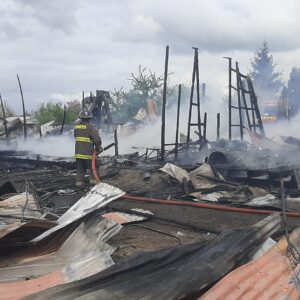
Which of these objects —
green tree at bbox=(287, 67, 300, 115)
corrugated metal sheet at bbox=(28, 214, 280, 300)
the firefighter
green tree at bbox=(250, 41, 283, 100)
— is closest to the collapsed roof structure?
corrugated metal sheet at bbox=(28, 214, 280, 300)

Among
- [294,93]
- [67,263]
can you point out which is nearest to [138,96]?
[294,93]

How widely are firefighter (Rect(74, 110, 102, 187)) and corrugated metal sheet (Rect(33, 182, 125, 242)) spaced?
4785 millimetres

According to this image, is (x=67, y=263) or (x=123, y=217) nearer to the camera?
(x=67, y=263)

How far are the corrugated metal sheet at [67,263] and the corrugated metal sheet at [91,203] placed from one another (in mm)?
108

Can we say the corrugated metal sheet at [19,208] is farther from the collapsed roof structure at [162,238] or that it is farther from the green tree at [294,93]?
the green tree at [294,93]

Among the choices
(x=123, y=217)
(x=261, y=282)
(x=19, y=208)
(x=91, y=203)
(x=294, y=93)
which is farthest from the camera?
(x=294, y=93)

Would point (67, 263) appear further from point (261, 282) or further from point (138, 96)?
point (138, 96)

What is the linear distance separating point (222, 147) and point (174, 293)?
385 inches

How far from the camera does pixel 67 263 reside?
4.34 m

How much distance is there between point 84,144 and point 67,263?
625 cm

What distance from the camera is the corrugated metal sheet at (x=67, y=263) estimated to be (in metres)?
3.70

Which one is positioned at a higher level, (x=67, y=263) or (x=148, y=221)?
(x=67, y=263)

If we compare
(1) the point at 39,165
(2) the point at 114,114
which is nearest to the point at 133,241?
(1) the point at 39,165

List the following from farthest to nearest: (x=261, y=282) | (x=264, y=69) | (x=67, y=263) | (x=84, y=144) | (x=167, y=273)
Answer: (x=264, y=69)
(x=84, y=144)
(x=67, y=263)
(x=261, y=282)
(x=167, y=273)
